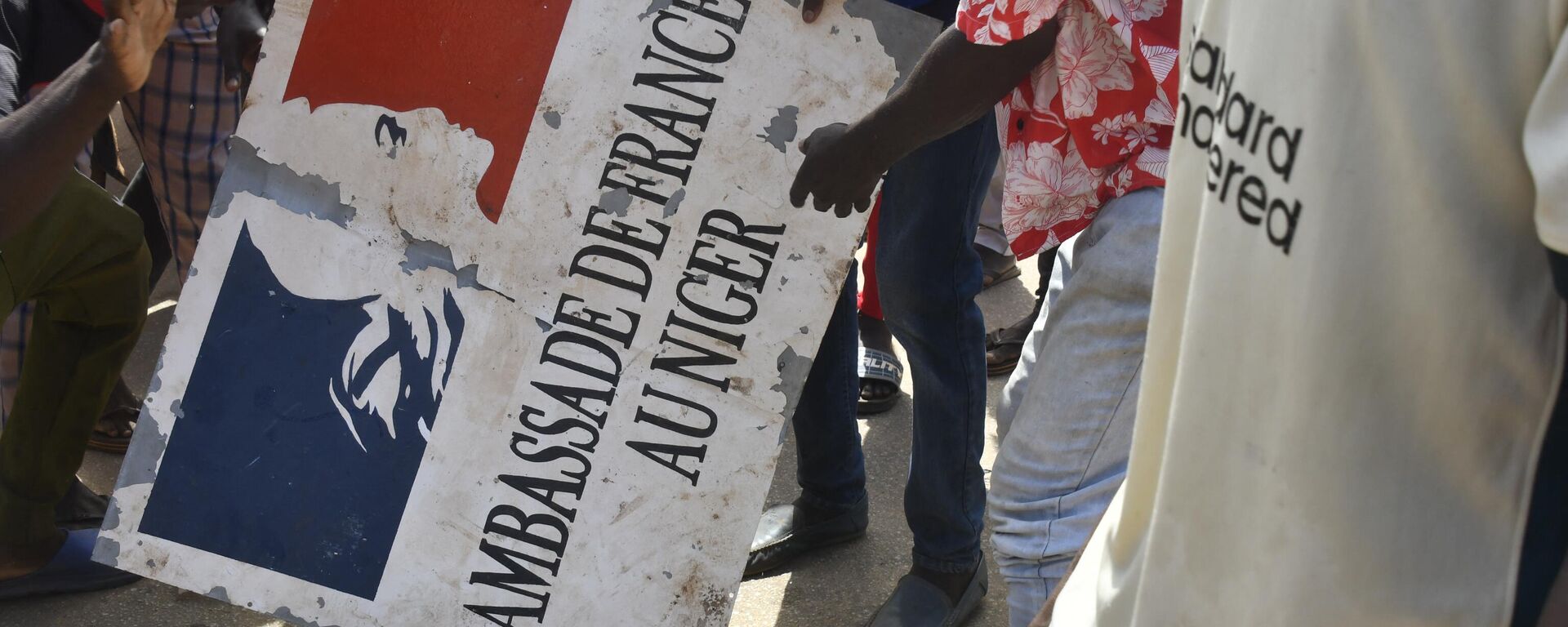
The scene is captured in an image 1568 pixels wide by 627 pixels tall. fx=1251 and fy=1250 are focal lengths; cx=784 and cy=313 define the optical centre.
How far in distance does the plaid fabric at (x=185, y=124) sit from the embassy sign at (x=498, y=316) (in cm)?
80

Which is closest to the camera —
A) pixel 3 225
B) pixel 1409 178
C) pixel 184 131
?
pixel 1409 178

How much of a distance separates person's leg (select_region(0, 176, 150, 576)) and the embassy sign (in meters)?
0.38

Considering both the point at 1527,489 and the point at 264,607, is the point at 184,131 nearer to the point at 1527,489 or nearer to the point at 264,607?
the point at 264,607

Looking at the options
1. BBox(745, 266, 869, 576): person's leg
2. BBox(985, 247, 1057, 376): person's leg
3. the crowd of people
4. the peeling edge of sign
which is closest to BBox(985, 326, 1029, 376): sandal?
BBox(985, 247, 1057, 376): person's leg

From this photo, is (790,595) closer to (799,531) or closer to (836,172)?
(799,531)

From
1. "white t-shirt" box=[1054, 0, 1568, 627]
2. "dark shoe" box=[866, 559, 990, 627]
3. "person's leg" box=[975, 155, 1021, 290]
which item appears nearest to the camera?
"white t-shirt" box=[1054, 0, 1568, 627]

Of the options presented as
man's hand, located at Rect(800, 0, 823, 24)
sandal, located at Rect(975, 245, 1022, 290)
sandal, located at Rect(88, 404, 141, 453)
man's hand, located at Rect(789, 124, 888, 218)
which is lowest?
sandal, located at Rect(88, 404, 141, 453)

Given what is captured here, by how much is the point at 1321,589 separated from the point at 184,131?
2490 mm

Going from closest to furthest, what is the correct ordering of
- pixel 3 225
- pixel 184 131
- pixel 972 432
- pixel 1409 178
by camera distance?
pixel 1409 178
pixel 3 225
pixel 972 432
pixel 184 131

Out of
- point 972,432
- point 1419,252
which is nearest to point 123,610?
point 972,432

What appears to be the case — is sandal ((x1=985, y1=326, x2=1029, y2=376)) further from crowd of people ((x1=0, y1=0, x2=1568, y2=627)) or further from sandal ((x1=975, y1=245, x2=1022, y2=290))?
crowd of people ((x1=0, y1=0, x2=1568, y2=627))

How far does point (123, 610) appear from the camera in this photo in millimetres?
2145

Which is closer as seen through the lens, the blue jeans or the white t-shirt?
the white t-shirt

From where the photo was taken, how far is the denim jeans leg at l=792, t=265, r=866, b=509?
2256 mm
